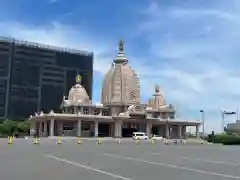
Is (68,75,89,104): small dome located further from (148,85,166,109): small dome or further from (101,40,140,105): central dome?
(148,85,166,109): small dome

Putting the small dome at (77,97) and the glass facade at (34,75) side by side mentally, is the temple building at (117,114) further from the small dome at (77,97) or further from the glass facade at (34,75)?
the glass facade at (34,75)

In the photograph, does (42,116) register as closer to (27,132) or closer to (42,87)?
(27,132)

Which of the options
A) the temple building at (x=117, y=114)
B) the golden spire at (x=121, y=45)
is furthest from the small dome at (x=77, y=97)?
the golden spire at (x=121, y=45)

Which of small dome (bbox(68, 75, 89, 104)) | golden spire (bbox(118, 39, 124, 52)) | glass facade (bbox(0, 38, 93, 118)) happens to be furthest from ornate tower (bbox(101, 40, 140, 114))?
glass facade (bbox(0, 38, 93, 118))

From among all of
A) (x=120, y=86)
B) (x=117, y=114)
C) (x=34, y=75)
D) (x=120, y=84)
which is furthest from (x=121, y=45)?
(x=34, y=75)

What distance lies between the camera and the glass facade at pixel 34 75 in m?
114

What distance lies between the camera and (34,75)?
393 ft

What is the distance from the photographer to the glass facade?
114062 millimetres

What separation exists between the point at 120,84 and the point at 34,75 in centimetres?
4023

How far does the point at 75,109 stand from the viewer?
8688 cm

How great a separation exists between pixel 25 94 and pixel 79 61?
72.8 feet

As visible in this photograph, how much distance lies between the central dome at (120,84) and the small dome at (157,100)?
721 centimetres

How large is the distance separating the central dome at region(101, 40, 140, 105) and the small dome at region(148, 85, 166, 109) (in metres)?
7.21

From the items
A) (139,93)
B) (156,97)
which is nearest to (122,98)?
(139,93)
